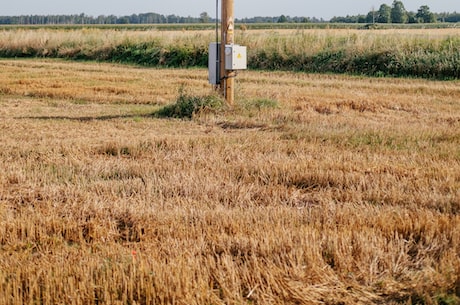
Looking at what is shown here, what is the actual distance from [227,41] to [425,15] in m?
77.9

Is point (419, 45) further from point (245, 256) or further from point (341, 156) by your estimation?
point (245, 256)

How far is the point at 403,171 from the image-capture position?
7.36m

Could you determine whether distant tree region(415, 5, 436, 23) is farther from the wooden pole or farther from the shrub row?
the wooden pole

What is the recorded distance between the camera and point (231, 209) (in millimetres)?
5949

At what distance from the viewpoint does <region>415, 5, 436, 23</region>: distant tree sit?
82.8 m

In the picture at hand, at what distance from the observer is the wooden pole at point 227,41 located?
42.0 ft

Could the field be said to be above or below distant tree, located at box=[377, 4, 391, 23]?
below

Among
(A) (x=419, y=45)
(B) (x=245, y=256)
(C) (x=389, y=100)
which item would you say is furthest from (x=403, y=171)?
(A) (x=419, y=45)

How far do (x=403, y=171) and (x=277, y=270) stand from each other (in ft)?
11.6

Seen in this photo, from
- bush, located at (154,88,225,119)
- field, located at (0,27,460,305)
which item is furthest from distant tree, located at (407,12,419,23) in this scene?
bush, located at (154,88,225,119)

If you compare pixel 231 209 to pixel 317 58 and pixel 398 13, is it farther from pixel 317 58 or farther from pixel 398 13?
pixel 398 13

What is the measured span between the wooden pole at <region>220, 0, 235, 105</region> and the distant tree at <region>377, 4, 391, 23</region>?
67.7 meters

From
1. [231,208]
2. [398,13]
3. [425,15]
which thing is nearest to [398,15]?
[398,13]

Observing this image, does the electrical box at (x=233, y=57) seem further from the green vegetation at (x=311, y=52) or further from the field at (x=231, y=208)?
the green vegetation at (x=311, y=52)
